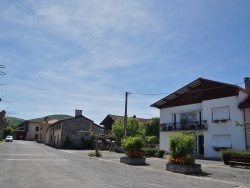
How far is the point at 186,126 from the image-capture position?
1249 inches

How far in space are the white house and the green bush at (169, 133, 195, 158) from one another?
12.2m

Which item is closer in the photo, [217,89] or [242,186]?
[242,186]

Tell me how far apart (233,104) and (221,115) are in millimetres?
1902

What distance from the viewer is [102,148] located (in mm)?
43781

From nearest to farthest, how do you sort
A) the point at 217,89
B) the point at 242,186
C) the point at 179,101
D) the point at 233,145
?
1. the point at 242,186
2. the point at 233,145
3. the point at 217,89
4. the point at 179,101

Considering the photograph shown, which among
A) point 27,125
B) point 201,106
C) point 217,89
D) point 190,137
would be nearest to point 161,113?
point 201,106

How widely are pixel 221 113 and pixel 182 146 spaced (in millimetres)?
14557

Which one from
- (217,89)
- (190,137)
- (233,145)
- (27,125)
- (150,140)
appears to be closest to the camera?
(190,137)

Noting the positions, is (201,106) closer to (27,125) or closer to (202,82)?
(202,82)

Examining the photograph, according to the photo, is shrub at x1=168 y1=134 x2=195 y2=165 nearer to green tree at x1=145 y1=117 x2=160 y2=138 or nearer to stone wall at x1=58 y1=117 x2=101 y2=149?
green tree at x1=145 y1=117 x2=160 y2=138

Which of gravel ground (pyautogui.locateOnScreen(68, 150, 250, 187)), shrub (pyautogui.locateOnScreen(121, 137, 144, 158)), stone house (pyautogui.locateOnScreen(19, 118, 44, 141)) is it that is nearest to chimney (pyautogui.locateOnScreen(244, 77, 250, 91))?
gravel ground (pyautogui.locateOnScreen(68, 150, 250, 187))

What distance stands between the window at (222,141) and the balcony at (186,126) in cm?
157

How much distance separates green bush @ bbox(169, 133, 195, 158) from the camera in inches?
600

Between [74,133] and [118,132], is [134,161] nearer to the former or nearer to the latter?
[118,132]
